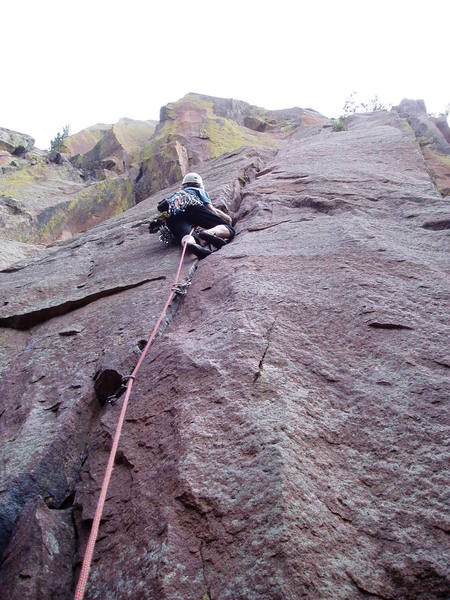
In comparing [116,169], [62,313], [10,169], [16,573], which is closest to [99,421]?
[16,573]

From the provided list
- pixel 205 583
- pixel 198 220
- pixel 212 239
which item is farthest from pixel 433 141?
pixel 205 583

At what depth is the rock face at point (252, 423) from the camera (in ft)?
6.64

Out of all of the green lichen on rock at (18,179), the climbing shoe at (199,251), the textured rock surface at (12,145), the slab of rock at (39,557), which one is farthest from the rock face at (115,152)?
the slab of rock at (39,557)

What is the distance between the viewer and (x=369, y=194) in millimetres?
6414

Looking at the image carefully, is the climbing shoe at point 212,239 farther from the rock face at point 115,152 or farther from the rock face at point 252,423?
the rock face at point 115,152

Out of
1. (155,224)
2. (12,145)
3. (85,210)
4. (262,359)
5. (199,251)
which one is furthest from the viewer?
(12,145)

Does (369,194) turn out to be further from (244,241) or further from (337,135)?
(337,135)

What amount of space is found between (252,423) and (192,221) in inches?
176

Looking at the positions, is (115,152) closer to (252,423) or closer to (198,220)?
(198,220)

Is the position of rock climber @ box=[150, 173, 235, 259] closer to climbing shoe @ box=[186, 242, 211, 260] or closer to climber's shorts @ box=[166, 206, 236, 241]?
climber's shorts @ box=[166, 206, 236, 241]

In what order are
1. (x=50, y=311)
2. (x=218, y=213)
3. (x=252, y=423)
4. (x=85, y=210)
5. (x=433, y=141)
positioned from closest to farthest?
1. (x=252, y=423)
2. (x=50, y=311)
3. (x=218, y=213)
4. (x=85, y=210)
5. (x=433, y=141)

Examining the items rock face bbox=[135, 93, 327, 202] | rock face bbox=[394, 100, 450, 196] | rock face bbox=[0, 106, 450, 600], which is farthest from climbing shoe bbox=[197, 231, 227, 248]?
rock face bbox=[135, 93, 327, 202]

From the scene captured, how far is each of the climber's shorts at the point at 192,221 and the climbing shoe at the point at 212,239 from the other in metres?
0.38

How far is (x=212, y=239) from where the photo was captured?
598cm
